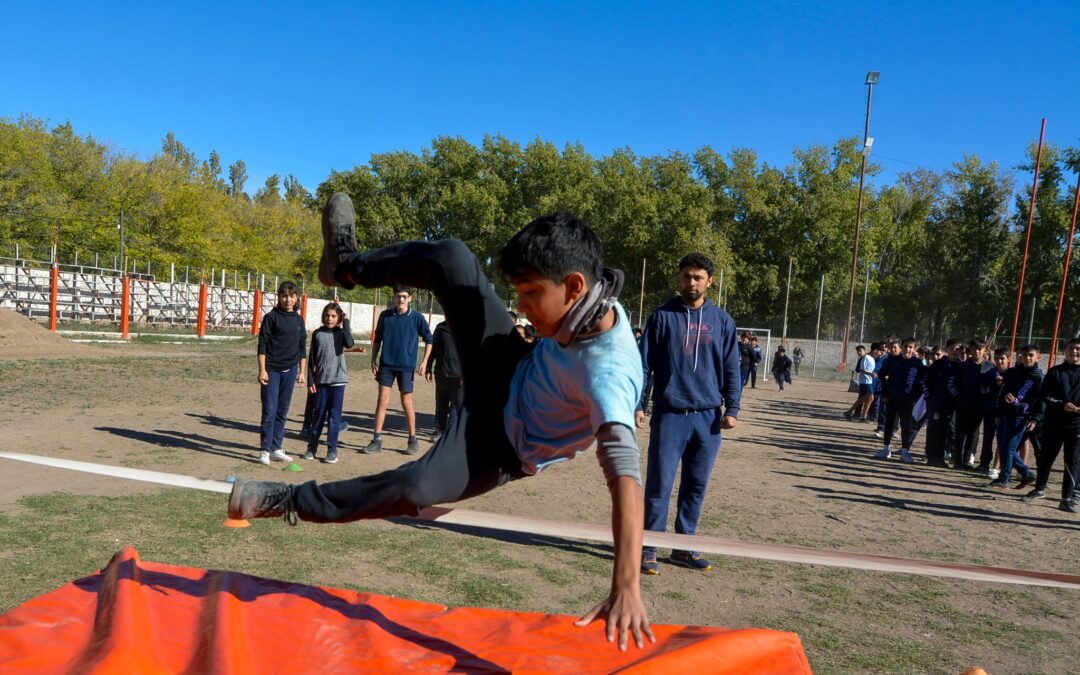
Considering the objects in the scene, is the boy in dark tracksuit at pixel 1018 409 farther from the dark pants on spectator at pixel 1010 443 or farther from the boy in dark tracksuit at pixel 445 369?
the boy in dark tracksuit at pixel 445 369

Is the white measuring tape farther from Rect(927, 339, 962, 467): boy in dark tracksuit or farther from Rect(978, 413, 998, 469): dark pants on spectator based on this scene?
Rect(927, 339, 962, 467): boy in dark tracksuit

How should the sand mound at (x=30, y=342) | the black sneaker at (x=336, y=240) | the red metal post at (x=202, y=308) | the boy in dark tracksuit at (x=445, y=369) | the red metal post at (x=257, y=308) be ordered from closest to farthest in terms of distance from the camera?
1. the black sneaker at (x=336, y=240)
2. the boy in dark tracksuit at (x=445, y=369)
3. the sand mound at (x=30, y=342)
4. the red metal post at (x=202, y=308)
5. the red metal post at (x=257, y=308)

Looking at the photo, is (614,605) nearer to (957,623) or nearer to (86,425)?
(957,623)

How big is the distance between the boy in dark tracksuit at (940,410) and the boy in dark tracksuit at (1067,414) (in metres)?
2.46

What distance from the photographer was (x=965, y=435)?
11047 mm

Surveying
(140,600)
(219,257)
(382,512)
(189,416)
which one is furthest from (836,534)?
(219,257)

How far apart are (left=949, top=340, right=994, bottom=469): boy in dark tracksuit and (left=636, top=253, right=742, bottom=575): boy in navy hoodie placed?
7041 millimetres

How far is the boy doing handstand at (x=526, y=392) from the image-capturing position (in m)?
2.46

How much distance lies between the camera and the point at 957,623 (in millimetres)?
4648

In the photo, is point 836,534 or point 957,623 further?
point 836,534

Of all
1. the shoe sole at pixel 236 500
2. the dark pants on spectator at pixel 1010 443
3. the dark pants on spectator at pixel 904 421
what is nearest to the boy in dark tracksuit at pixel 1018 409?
the dark pants on spectator at pixel 1010 443

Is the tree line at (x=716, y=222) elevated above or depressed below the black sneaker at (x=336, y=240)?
above

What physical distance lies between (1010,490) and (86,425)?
11865mm

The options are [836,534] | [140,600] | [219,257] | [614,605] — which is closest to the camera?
[614,605]
